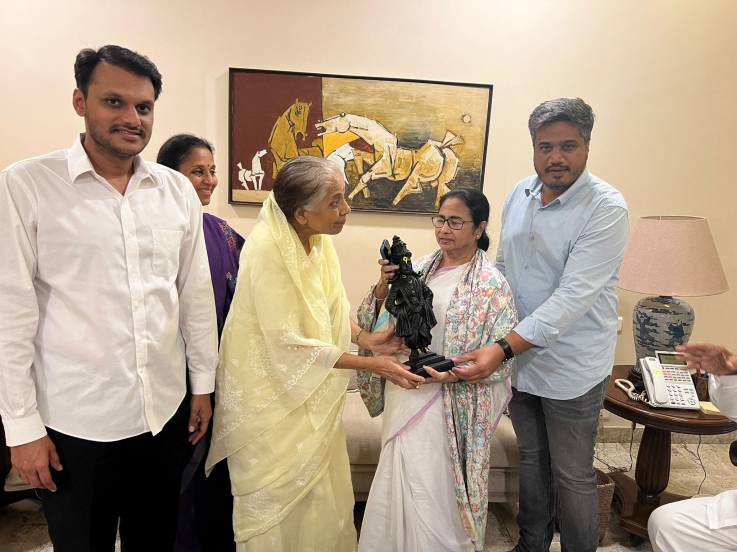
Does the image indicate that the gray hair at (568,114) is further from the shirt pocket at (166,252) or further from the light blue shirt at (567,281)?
the shirt pocket at (166,252)

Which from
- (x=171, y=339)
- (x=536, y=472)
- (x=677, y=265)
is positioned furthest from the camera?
(x=677, y=265)

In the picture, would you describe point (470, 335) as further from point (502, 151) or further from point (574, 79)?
point (574, 79)

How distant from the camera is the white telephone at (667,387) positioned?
7.17 ft

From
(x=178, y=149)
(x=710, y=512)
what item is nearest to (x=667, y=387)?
(x=710, y=512)

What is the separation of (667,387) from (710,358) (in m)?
0.73

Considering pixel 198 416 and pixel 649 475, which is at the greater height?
pixel 198 416

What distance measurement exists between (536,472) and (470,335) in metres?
0.68

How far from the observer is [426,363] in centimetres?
160

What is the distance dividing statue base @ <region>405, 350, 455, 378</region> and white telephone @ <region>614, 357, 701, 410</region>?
114 centimetres

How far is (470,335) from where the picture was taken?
1670mm

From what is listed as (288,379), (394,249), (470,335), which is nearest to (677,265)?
(470,335)

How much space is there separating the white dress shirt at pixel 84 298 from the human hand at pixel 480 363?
2.79 ft

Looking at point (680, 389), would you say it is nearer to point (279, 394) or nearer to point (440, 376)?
point (440, 376)

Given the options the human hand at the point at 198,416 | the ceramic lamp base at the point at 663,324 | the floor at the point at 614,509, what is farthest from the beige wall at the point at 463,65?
the human hand at the point at 198,416
